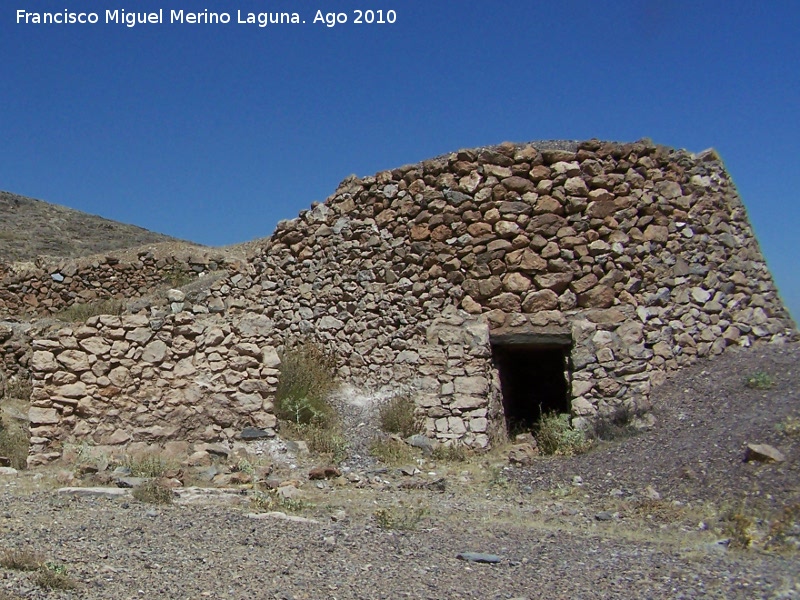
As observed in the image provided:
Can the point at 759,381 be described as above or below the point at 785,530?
above

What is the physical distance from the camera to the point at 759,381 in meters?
8.71

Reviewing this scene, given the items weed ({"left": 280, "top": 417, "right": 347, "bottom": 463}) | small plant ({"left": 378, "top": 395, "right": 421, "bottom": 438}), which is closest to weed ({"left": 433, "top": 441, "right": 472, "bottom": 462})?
small plant ({"left": 378, "top": 395, "right": 421, "bottom": 438})

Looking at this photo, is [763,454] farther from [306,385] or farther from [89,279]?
[89,279]

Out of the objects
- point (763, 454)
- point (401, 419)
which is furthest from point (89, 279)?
point (763, 454)

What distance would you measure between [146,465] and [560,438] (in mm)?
4341

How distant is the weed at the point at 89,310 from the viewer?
46.2 feet

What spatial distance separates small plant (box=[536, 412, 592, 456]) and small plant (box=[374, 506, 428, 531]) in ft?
8.54

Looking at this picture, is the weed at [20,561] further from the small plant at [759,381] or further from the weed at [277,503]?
the small plant at [759,381]

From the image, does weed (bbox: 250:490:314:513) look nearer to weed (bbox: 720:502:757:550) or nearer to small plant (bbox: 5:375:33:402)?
weed (bbox: 720:502:757:550)

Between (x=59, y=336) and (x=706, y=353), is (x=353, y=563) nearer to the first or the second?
(x=59, y=336)

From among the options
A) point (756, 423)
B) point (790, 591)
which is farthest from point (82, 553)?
point (756, 423)

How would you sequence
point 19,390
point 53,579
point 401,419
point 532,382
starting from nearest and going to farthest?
point 53,579 → point 401,419 → point 532,382 → point 19,390

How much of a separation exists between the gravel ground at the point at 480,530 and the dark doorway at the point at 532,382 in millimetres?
2133

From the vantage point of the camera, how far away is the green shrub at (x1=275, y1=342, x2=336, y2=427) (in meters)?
9.36
